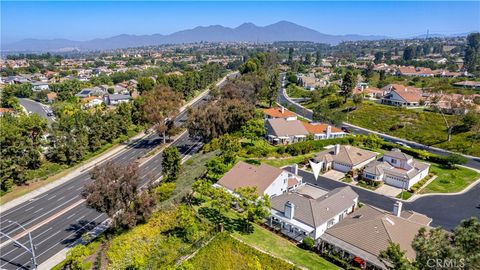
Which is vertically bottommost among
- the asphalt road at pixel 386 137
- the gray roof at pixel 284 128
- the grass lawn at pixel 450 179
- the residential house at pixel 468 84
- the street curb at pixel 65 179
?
the street curb at pixel 65 179

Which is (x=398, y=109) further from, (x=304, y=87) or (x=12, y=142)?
(x=12, y=142)

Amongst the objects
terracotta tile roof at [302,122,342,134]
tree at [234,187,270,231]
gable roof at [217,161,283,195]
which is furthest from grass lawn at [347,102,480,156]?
tree at [234,187,270,231]

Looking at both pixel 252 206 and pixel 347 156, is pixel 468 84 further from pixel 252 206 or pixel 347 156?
pixel 252 206

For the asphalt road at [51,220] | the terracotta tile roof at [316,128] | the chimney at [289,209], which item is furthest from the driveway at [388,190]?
the asphalt road at [51,220]

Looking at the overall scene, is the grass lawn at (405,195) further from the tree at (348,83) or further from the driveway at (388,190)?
the tree at (348,83)

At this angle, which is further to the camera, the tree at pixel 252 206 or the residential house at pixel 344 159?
the residential house at pixel 344 159

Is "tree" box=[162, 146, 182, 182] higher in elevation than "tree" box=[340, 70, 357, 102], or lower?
lower

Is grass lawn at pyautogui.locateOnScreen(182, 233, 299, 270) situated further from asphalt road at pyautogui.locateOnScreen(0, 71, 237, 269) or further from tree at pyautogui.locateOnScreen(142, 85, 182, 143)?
tree at pyautogui.locateOnScreen(142, 85, 182, 143)
